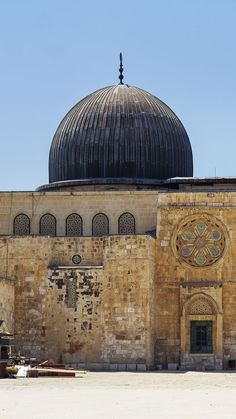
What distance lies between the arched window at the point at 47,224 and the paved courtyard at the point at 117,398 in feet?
31.3

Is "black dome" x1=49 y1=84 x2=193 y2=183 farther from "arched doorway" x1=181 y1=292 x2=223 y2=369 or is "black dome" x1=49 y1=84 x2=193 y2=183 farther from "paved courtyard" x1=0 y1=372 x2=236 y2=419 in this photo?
"paved courtyard" x1=0 y1=372 x2=236 y2=419

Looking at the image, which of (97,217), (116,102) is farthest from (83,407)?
(116,102)

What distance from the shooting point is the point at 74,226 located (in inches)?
1505

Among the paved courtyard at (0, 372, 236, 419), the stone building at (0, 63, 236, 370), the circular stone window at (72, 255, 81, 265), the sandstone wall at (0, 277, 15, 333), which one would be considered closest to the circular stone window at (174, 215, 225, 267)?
the stone building at (0, 63, 236, 370)

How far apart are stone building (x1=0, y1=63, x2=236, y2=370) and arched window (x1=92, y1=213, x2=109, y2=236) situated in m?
0.04

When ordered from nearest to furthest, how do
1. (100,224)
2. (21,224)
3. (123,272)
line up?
(123,272)
(100,224)
(21,224)

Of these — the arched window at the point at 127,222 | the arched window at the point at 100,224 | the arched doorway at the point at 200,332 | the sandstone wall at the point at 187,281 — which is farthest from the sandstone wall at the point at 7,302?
the arched doorway at the point at 200,332

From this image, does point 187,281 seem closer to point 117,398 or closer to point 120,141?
point 120,141

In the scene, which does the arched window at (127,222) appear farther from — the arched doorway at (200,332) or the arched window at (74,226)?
the arched doorway at (200,332)

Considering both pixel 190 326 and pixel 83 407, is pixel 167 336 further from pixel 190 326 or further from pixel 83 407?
pixel 83 407

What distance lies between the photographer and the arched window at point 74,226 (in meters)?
38.2

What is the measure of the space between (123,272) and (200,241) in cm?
329

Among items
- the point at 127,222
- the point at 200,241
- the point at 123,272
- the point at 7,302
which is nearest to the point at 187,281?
the point at 200,241

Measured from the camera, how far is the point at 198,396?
2159 cm
